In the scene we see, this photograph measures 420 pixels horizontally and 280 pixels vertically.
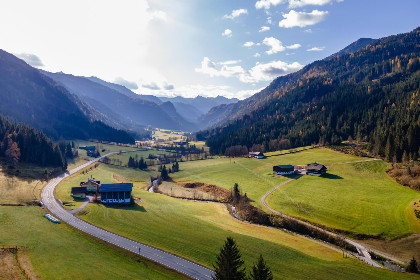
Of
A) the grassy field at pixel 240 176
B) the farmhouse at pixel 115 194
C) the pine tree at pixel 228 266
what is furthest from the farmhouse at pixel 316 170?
the pine tree at pixel 228 266

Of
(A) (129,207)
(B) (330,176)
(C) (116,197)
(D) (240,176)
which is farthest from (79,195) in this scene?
(B) (330,176)

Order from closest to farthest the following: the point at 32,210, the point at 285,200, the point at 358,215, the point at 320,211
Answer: the point at 32,210
the point at 358,215
the point at 320,211
the point at 285,200

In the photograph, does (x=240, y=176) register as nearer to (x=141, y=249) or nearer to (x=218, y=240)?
(x=218, y=240)

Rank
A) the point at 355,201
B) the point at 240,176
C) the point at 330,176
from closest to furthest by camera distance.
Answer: the point at 355,201, the point at 330,176, the point at 240,176

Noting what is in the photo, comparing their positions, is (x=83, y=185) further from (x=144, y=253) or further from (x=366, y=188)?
(x=366, y=188)

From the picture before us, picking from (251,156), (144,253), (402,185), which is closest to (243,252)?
(144,253)

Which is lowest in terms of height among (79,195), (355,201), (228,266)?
(355,201)

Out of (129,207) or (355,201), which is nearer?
(129,207)
